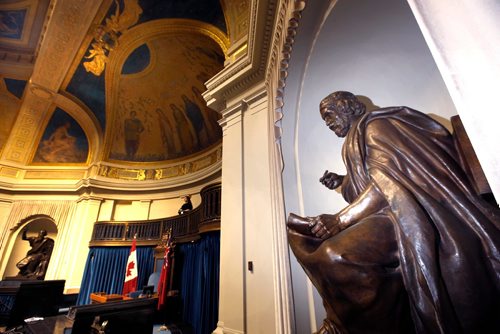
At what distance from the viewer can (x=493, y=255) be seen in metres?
0.64

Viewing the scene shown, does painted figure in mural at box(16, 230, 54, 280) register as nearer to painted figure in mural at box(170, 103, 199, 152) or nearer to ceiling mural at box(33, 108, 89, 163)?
ceiling mural at box(33, 108, 89, 163)

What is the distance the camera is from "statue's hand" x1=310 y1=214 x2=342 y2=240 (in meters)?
0.93

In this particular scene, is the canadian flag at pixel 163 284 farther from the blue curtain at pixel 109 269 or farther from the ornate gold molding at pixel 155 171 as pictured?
the ornate gold molding at pixel 155 171

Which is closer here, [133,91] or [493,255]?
[493,255]

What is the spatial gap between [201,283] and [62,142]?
8.00 meters

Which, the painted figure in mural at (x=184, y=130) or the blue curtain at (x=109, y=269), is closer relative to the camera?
the blue curtain at (x=109, y=269)

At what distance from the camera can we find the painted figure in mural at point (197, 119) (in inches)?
313

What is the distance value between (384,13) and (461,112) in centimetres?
146

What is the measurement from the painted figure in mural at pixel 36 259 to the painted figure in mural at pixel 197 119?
6319 millimetres

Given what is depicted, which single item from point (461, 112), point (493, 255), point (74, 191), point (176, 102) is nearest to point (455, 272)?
point (493, 255)

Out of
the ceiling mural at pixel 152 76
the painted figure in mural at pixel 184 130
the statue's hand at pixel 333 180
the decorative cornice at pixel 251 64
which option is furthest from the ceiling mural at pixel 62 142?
the statue's hand at pixel 333 180

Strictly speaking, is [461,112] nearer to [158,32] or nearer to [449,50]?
[449,50]

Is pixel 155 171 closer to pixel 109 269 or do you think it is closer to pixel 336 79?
pixel 109 269

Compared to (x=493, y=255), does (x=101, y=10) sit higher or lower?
higher
